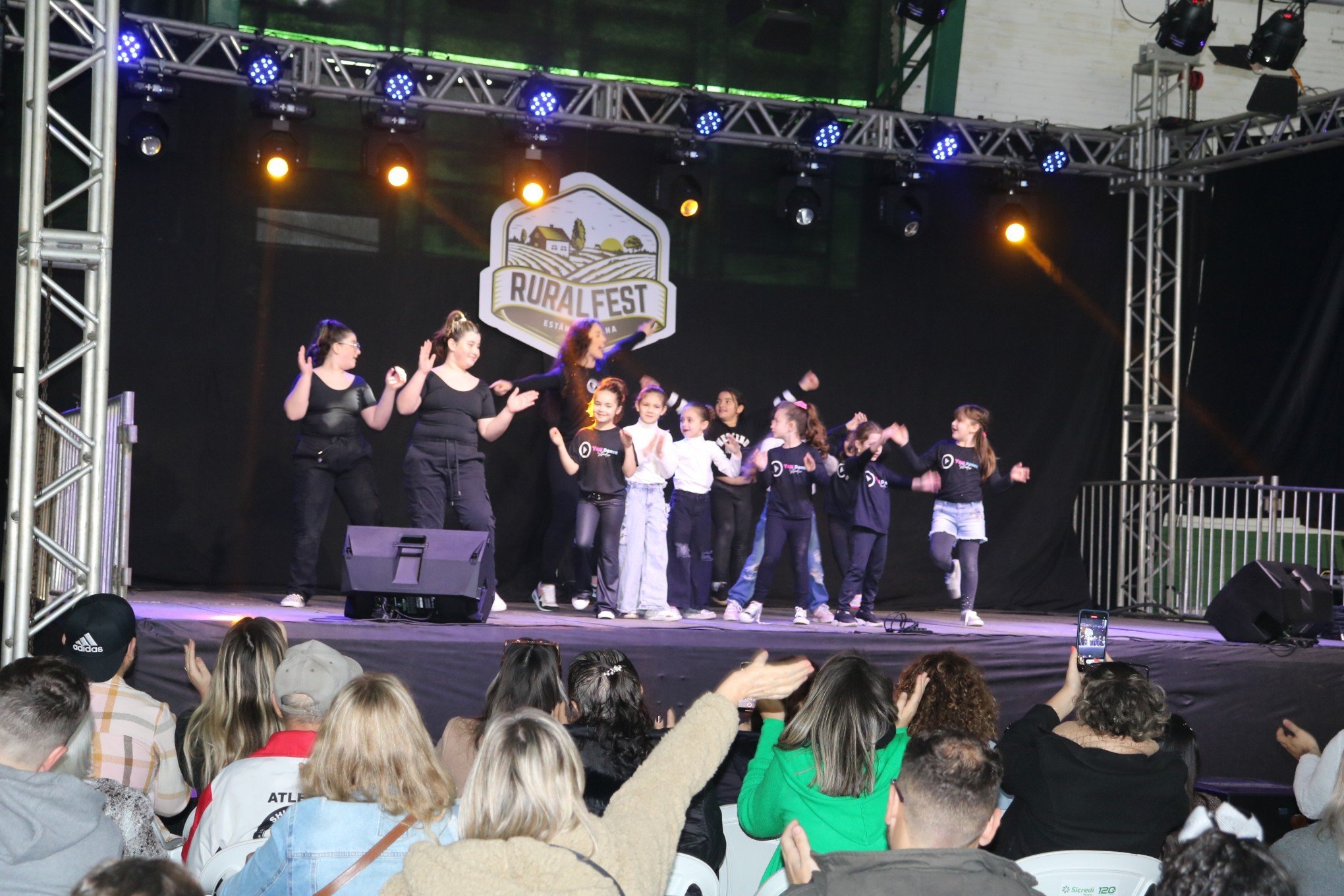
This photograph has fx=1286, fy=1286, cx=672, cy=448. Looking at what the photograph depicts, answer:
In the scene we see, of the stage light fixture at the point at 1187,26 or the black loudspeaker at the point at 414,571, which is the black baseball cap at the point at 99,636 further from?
the stage light fixture at the point at 1187,26

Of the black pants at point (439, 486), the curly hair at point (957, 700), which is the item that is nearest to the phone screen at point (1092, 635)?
the curly hair at point (957, 700)

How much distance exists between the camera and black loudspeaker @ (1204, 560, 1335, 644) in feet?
23.5

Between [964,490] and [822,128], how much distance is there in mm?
2631

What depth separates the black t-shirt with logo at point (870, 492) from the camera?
7754mm

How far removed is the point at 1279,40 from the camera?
→ 25.7ft

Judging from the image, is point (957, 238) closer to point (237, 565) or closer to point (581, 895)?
point (237, 565)

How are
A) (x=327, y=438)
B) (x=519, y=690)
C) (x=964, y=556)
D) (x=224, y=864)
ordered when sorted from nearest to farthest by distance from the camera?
(x=224, y=864), (x=519, y=690), (x=327, y=438), (x=964, y=556)

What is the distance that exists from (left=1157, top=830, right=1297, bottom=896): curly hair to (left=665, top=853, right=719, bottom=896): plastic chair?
1.15m

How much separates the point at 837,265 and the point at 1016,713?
4212mm

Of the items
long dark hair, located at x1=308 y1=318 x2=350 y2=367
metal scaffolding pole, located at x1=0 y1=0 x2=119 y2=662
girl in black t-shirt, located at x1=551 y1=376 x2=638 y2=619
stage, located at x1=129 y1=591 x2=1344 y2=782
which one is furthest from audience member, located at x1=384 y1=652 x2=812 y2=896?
girl in black t-shirt, located at x1=551 y1=376 x2=638 y2=619

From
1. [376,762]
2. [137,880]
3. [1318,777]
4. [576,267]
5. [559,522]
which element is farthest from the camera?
[576,267]

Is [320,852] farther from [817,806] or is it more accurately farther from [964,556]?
[964,556]

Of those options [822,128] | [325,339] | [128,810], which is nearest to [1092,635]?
[128,810]

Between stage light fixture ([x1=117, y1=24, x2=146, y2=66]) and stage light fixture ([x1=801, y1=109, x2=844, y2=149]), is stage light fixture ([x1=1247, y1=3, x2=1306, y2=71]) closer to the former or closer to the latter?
stage light fixture ([x1=801, y1=109, x2=844, y2=149])
